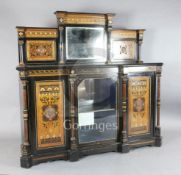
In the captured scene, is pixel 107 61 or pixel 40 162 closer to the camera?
pixel 40 162

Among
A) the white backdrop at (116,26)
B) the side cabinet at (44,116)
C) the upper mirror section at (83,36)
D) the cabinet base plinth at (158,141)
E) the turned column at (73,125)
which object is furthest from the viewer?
the white backdrop at (116,26)

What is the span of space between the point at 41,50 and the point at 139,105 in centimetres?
135

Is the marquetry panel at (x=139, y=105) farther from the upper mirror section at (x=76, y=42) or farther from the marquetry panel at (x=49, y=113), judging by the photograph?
the marquetry panel at (x=49, y=113)

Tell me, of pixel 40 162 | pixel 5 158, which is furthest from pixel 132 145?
pixel 5 158

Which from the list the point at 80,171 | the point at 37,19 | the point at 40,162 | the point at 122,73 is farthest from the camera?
the point at 37,19

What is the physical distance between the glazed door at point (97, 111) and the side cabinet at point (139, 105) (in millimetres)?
123

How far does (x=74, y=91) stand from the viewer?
335 cm

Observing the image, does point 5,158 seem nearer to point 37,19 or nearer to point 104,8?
point 37,19

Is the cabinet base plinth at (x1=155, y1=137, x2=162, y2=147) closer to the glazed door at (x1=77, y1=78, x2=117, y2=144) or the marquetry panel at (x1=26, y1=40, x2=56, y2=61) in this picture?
the glazed door at (x1=77, y1=78, x2=117, y2=144)

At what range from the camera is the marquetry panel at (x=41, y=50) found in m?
3.36

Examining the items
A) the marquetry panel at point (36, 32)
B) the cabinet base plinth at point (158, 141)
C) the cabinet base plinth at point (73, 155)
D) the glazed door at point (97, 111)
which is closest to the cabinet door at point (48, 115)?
the cabinet base plinth at point (73, 155)

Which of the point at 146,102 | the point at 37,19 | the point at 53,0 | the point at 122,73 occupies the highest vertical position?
the point at 53,0

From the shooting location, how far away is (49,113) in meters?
3.30

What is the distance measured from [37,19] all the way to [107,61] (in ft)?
3.65
